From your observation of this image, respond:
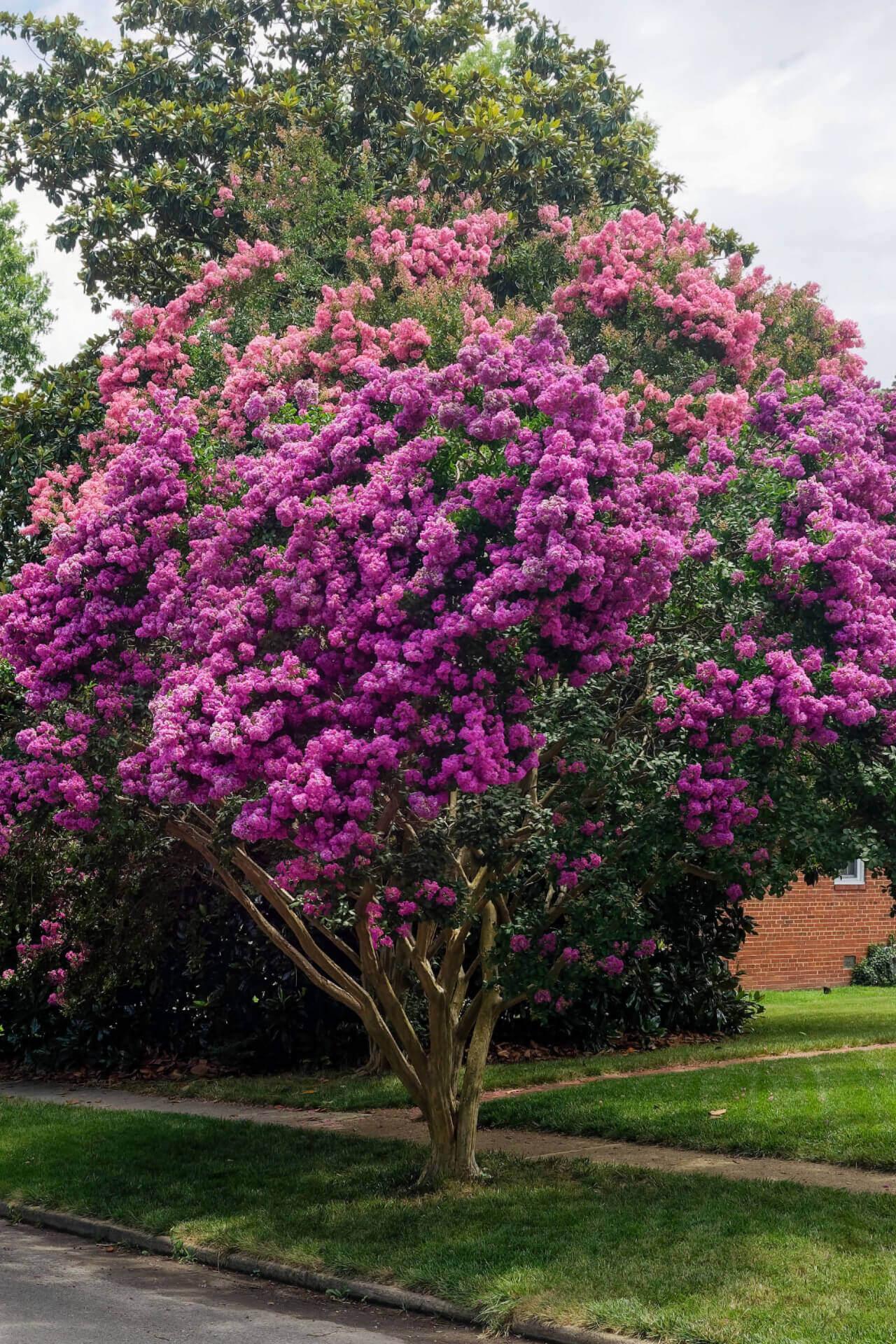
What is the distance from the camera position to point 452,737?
7.64m

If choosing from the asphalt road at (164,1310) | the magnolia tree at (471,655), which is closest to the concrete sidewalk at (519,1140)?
the magnolia tree at (471,655)

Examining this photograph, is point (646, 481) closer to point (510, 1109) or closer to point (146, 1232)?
point (146, 1232)

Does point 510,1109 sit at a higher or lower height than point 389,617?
lower

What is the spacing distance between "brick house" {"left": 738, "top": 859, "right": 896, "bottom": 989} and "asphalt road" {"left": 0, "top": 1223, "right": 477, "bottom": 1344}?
15642mm

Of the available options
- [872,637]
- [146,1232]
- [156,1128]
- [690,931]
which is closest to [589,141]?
[690,931]

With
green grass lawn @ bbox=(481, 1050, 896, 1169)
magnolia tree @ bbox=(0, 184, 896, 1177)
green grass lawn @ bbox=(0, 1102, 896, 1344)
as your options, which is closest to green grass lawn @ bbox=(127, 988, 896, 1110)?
green grass lawn @ bbox=(481, 1050, 896, 1169)

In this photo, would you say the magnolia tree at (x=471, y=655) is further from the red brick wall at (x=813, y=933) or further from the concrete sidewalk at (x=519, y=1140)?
the red brick wall at (x=813, y=933)

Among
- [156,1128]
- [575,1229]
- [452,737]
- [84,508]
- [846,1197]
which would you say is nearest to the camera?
[452,737]

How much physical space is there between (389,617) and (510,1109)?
20.4 feet

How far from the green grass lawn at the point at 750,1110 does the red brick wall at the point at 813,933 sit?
868 centimetres

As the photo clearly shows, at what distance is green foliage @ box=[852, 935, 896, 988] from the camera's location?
24.0 meters

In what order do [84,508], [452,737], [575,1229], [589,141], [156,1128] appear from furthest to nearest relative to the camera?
[589,141], [156,1128], [84,508], [575,1229], [452,737]

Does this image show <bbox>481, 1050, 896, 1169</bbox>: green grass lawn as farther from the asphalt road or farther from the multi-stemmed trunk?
the asphalt road

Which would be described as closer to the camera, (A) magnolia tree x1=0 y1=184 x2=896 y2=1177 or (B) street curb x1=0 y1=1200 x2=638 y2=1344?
(B) street curb x1=0 y1=1200 x2=638 y2=1344
